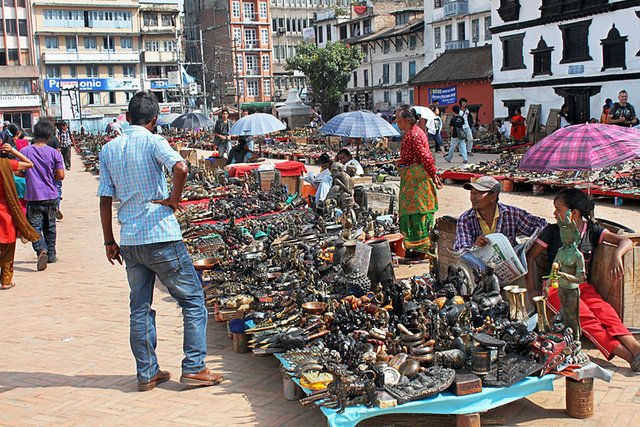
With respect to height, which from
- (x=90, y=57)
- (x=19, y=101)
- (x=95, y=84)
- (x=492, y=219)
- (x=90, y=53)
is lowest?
(x=492, y=219)

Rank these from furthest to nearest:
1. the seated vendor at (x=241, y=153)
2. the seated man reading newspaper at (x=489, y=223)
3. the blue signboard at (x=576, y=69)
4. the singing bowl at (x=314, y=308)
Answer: the blue signboard at (x=576, y=69), the seated vendor at (x=241, y=153), the seated man reading newspaper at (x=489, y=223), the singing bowl at (x=314, y=308)

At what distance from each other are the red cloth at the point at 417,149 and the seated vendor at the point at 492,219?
1971mm

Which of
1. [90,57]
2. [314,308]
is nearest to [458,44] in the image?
[90,57]

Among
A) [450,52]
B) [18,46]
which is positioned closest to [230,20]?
[18,46]

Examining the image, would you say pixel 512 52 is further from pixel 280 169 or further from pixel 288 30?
pixel 288 30

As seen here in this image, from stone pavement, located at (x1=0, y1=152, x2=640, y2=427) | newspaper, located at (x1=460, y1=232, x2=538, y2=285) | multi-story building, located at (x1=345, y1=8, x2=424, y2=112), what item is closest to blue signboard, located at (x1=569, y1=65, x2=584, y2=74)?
stone pavement, located at (x1=0, y1=152, x2=640, y2=427)

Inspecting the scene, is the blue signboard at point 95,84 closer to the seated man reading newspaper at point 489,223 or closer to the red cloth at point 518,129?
the red cloth at point 518,129

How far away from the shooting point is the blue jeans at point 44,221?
9.50m

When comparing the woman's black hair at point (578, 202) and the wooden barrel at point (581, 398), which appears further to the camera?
the woman's black hair at point (578, 202)

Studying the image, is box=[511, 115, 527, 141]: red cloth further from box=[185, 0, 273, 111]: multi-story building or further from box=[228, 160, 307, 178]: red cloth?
box=[185, 0, 273, 111]: multi-story building

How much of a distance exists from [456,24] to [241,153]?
32236 mm

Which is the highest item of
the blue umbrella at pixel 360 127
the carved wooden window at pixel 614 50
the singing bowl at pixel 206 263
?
the carved wooden window at pixel 614 50

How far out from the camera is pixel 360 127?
12547 mm

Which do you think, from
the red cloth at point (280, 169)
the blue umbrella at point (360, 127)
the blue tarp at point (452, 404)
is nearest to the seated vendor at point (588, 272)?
the blue tarp at point (452, 404)
